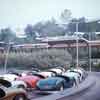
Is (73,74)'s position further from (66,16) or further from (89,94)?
(66,16)

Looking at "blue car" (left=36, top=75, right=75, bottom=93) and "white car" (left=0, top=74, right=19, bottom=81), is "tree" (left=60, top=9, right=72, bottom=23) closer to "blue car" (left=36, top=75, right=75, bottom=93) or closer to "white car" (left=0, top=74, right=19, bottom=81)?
"blue car" (left=36, top=75, right=75, bottom=93)

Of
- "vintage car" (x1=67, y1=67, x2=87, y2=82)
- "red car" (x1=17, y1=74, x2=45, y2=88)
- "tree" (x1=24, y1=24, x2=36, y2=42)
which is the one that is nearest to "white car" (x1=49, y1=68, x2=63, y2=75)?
"vintage car" (x1=67, y1=67, x2=87, y2=82)

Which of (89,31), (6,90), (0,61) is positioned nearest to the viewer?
(6,90)

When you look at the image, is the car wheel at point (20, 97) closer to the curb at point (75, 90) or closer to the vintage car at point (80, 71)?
the curb at point (75, 90)

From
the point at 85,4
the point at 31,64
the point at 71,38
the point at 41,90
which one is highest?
the point at 85,4

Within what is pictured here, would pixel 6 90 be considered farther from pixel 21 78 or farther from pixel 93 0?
pixel 93 0

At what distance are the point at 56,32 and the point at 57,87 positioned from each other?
2.60ft

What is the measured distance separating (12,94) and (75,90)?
3.65 feet

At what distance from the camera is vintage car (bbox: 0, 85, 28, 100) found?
3.55 meters

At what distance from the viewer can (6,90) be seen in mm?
3617

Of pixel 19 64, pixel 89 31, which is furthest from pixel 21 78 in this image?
pixel 89 31

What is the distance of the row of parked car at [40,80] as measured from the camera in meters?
3.94

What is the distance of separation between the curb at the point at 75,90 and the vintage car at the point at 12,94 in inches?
13.5

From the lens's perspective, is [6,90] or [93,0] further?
[93,0]
